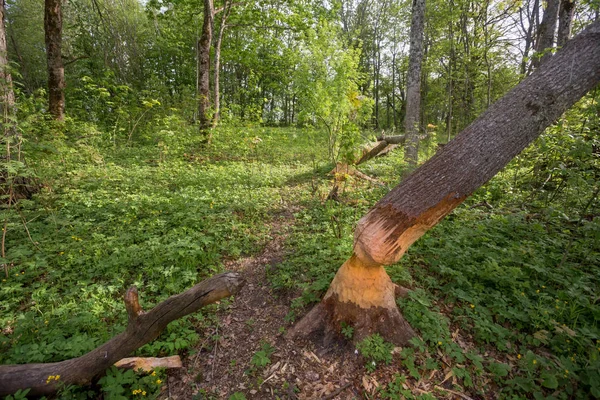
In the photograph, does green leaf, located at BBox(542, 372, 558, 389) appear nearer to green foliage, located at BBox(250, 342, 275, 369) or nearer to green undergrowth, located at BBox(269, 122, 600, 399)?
green undergrowth, located at BBox(269, 122, 600, 399)

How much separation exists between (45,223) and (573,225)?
830cm

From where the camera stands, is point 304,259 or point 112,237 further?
point 112,237

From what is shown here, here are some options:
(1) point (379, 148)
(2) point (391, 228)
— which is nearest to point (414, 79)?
(1) point (379, 148)

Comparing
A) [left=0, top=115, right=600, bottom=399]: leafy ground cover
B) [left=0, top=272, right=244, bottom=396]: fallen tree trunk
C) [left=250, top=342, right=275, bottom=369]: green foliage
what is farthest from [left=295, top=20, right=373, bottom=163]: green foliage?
[left=0, top=272, right=244, bottom=396]: fallen tree trunk

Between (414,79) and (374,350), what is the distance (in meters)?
6.44

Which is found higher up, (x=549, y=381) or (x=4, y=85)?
(x=4, y=85)

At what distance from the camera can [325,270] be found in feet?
10.7

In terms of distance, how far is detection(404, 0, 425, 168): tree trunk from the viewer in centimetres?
627

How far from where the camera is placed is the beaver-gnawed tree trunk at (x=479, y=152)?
1.83 m

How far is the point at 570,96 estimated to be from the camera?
1.85 m

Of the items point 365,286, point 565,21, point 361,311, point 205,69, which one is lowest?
point 361,311

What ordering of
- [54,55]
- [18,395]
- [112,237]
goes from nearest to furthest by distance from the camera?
[18,395], [112,237], [54,55]

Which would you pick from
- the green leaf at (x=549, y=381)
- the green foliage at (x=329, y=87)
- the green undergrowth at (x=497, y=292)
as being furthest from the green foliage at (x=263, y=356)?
the green foliage at (x=329, y=87)

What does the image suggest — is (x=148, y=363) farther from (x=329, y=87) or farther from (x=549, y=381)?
(x=329, y=87)
